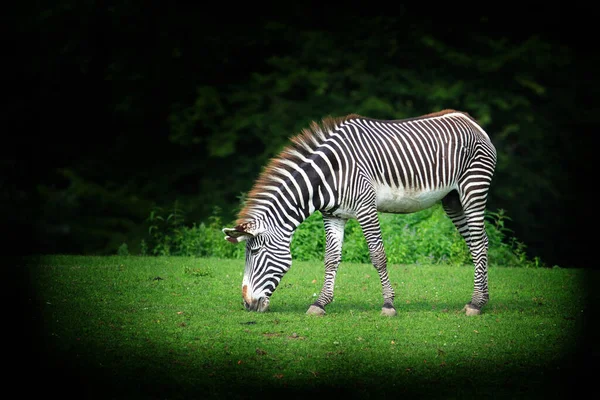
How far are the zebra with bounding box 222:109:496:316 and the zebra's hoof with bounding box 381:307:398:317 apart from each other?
0.04ft

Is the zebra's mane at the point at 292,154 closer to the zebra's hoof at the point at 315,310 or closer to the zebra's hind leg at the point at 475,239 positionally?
the zebra's hoof at the point at 315,310

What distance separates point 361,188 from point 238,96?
10419mm

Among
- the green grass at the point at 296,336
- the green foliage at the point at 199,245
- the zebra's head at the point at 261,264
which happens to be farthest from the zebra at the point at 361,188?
the green foliage at the point at 199,245

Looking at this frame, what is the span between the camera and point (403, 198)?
7.90 meters

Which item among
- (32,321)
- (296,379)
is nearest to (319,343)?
(296,379)

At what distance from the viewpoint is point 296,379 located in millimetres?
5410

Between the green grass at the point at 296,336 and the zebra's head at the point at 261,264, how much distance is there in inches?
7.1

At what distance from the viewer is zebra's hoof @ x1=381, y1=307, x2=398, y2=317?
7434mm

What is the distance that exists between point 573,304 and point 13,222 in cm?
1187

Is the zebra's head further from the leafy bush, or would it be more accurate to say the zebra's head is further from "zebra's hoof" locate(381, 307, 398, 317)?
the leafy bush

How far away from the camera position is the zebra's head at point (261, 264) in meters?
7.31

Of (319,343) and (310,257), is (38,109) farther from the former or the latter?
(319,343)

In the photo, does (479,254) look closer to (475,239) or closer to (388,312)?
(475,239)

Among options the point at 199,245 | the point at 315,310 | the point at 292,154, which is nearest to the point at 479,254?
the point at 315,310
